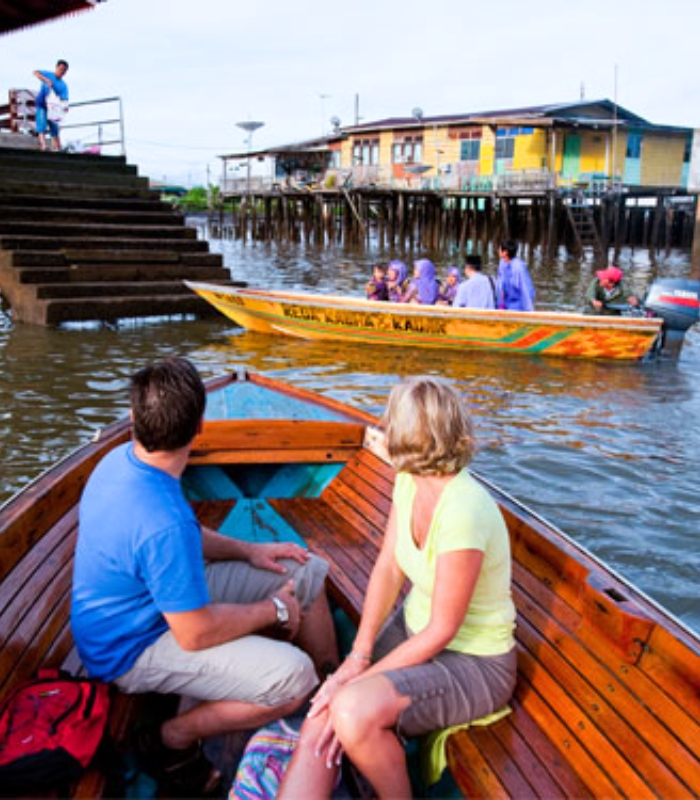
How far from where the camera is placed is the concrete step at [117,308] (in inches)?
468

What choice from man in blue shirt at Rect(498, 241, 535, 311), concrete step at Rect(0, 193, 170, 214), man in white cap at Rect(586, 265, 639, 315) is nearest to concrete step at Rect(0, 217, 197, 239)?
concrete step at Rect(0, 193, 170, 214)

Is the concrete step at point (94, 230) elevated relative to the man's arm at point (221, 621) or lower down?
elevated

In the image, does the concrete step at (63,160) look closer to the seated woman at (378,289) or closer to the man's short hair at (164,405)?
the seated woman at (378,289)

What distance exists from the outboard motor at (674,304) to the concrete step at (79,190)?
10205mm

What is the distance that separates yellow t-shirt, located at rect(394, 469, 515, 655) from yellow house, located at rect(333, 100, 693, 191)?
2858 centimetres

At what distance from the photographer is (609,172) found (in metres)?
31.9

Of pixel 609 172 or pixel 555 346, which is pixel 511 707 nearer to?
pixel 555 346

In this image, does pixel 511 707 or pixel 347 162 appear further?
pixel 347 162

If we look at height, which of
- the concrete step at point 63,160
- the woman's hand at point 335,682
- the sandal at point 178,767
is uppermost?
the concrete step at point 63,160

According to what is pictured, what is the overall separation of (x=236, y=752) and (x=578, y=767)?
1.09 meters

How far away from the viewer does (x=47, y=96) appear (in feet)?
49.5

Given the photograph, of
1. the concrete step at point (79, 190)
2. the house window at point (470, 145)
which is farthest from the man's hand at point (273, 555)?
the house window at point (470, 145)

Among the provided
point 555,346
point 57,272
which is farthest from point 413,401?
point 57,272

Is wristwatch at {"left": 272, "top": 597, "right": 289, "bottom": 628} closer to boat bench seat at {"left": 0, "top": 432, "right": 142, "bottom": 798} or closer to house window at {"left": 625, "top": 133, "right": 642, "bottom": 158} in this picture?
boat bench seat at {"left": 0, "top": 432, "right": 142, "bottom": 798}
